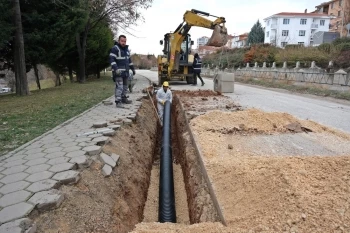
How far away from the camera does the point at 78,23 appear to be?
14805 mm

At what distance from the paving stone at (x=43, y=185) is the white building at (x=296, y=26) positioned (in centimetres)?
6000

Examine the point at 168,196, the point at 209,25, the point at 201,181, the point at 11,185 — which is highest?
the point at 209,25

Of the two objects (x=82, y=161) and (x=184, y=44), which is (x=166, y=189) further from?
(x=184, y=44)

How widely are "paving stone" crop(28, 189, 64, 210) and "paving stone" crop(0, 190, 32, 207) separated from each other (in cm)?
9

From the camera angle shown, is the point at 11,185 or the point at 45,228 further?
the point at 11,185

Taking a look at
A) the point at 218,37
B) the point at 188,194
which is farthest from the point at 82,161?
the point at 218,37

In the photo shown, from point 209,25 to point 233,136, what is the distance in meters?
9.42

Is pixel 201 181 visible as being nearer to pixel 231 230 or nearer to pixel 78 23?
pixel 231 230

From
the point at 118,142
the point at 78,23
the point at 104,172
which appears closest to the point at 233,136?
the point at 118,142

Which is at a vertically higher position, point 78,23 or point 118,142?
point 78,23

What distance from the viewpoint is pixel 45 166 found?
3689 millimetres

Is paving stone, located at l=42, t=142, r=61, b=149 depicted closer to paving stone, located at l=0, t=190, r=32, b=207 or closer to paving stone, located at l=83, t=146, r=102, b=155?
paving stone, located at l=83, t=146, r=102, b=155

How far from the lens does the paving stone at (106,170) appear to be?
3870 mm

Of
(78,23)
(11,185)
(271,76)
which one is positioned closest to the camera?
(11,185)
